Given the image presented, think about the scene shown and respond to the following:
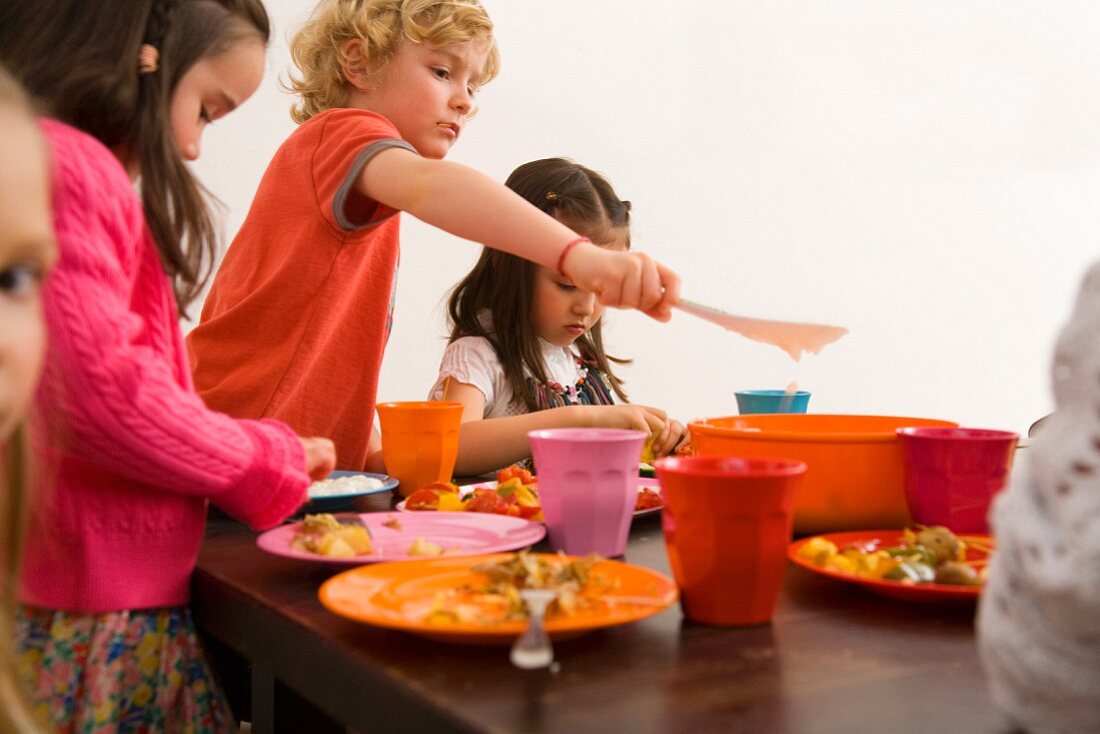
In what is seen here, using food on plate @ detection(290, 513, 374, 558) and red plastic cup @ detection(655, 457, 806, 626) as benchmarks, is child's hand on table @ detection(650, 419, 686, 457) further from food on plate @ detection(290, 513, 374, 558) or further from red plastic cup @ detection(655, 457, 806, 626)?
red plastic cup @ detection(655, 457, 806, 626)

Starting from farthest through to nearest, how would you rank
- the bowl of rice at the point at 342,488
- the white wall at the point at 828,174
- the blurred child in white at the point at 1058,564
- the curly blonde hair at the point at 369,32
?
the white wall at the point at 828,174
the curly blonde hair at the point at 369,32
the bowl of rice at the point at 342,488
the blurred child in white at the point at 1058,564

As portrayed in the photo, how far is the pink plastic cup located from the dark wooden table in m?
0.13

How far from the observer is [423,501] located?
94cm

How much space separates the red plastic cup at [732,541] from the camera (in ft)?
1.99

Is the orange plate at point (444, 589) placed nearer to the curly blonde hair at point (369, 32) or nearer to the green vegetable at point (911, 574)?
the green vegetable at point (911, 574)

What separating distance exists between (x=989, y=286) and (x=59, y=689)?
134 inches

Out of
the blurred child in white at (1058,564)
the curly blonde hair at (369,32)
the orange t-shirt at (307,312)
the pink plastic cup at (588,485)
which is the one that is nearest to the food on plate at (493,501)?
the pink plastic cup at (588,485)

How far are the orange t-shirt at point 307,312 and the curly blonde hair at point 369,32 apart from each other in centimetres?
23

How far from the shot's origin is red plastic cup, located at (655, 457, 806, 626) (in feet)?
1.99


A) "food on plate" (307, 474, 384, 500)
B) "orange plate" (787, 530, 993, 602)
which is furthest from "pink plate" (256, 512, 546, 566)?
"orange plate" (787, 530, 993, 602)

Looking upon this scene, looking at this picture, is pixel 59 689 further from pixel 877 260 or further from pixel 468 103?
pixel 877 260

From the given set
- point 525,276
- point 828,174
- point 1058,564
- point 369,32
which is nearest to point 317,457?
point 1058,564

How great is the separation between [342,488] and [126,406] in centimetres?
36

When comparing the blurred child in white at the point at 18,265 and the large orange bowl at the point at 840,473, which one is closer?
the blurred child in white at the point at 18,265
